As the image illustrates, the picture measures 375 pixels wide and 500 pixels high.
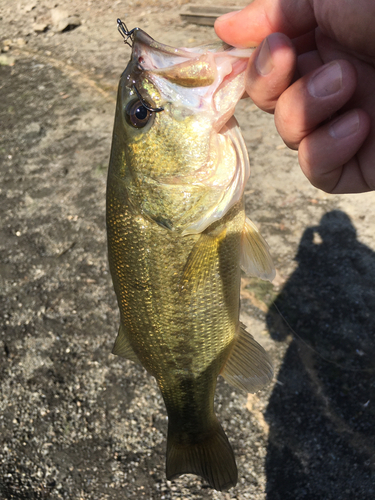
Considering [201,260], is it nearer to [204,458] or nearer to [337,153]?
[337,153]

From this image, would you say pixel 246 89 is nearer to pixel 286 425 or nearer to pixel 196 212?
pixel 196 212

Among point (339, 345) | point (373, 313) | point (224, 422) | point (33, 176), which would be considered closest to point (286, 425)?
point (224, 422)

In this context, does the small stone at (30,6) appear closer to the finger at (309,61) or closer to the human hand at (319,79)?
the human hand at (319,79)

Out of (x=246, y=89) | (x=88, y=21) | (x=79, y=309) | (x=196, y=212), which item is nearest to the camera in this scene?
(x=246, y=89)

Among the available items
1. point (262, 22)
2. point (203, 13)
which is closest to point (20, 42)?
point (203, 13)

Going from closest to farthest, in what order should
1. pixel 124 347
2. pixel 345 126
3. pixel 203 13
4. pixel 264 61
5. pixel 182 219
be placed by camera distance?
pixel 264 61
pixel 345 126
pixel 182 219
pixel 124 347
pixel 203 13

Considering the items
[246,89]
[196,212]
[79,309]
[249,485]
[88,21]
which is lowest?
[249,485]

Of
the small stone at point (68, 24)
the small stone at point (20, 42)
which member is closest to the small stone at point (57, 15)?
the small stone at point (68, 24)
